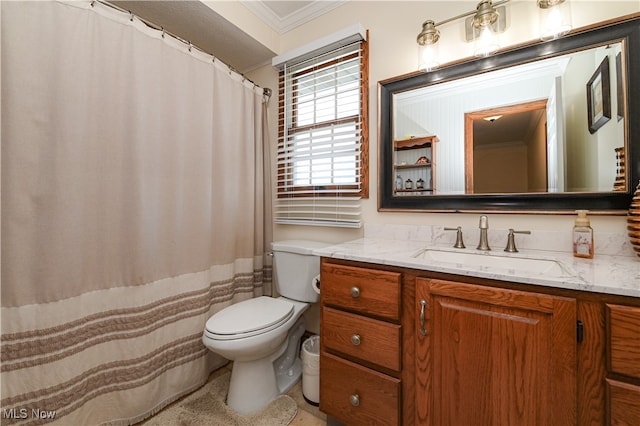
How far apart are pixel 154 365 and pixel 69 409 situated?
333mm

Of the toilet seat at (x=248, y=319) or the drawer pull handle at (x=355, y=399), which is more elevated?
the toilet seat at (x=248, y=319)

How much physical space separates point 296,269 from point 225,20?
5.55ft

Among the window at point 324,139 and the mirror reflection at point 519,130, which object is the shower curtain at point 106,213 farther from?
the mirror reflection at point 519,130

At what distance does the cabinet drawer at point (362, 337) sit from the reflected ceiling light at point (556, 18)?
1.45 metres

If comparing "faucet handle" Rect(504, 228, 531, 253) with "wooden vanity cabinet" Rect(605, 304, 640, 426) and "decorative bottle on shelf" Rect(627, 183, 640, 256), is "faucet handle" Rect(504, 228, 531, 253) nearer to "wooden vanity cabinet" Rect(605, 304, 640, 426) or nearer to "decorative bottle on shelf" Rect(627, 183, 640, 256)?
"decorative bottle on shelf" Rect(627, 183, 640, 256)

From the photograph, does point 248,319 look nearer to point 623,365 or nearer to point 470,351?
point 470,351

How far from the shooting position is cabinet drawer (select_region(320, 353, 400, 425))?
1035 mm

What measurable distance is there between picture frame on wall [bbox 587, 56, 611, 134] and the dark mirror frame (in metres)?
0.06

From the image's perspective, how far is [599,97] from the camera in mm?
1121

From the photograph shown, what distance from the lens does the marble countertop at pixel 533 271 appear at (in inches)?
29.0

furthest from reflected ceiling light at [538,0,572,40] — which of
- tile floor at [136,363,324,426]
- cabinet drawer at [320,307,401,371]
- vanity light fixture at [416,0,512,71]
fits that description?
tile floor at [136,363,324,426]

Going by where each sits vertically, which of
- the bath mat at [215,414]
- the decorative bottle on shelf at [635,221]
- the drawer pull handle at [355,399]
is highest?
A: the decorative bottle on shelf at [635,221]

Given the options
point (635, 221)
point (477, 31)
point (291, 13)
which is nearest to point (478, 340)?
point (635, 221)

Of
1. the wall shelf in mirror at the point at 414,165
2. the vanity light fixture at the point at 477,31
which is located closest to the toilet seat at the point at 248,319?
the wall shelf in mirror at the point at 414,165
